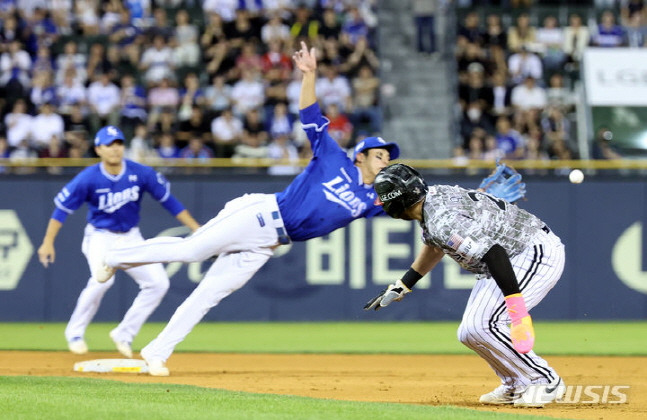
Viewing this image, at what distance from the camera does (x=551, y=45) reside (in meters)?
21.1

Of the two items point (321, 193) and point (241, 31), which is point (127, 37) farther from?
point (321, 193)

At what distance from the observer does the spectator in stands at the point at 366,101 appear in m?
19.4

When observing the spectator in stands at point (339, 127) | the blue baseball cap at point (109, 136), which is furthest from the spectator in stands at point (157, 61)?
the blue baseball cap at point (109, 136)

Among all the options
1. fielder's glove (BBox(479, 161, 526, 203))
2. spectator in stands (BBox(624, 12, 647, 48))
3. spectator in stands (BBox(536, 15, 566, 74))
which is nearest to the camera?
fielder's glove (BBox(479, 161, 526, 203))

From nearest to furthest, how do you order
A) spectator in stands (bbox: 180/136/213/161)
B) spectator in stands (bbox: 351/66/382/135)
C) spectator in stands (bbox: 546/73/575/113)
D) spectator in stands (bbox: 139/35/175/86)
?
spectator in stands (bbox: 180/136/213/161), spectator in stands (bbox: 351/66/382/135), spectator in stands (bbox: 139/35/175/86), spectator in stands (bbox: 546/73/575/113)

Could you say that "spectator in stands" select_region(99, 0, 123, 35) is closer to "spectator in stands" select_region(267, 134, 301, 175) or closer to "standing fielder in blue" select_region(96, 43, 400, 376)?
"spectator in stands" select_region(267, 134, 301, 175)

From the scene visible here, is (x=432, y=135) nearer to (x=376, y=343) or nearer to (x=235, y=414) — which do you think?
(x=376, y=343)

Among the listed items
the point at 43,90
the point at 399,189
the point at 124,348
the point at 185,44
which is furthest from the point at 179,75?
the point at 399,189

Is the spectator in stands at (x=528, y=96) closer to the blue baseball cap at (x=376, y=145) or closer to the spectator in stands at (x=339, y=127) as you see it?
the spectator in stands at (x=339, y=127)

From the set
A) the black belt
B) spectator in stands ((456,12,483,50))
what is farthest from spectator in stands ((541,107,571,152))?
the black belt

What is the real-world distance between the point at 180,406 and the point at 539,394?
244cm

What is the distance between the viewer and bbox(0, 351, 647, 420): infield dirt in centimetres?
851

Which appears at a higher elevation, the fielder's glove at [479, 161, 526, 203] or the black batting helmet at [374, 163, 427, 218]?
the black batting helmet at [374, 163, 427, 218]

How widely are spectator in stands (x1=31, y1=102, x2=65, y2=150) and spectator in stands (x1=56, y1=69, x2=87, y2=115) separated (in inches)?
18.3
